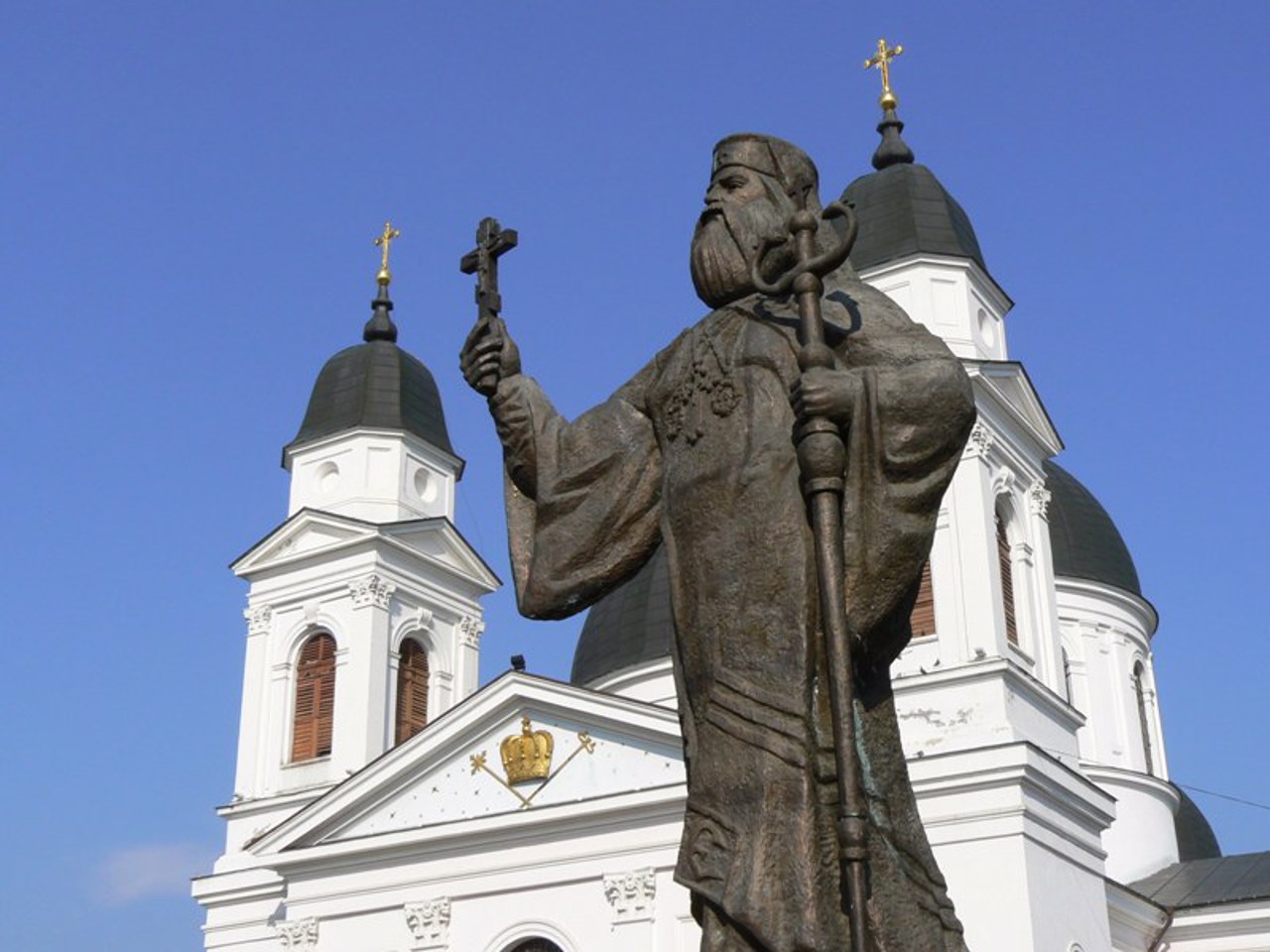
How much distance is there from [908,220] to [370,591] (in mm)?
10917

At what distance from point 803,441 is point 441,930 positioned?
22.5 meters

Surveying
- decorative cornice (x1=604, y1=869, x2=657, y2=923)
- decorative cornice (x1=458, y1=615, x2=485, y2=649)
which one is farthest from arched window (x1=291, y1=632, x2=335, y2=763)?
decorative cornice (x1=604, y1=869, x2=657, y2=923)

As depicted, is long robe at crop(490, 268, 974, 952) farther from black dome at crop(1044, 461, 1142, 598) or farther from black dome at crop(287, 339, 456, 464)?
black dome at crop(1044, 461, 1142, 598)

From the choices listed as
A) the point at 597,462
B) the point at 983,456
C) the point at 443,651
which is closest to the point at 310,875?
the point at 443,651

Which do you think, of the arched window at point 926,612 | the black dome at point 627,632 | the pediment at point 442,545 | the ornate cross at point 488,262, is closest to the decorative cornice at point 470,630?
the pediment at point 442,545

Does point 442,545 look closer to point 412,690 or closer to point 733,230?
point 412,690

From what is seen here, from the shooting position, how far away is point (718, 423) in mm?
4535

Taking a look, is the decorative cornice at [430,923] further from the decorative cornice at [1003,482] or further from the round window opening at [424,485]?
the decorative cornice at [1003,482]

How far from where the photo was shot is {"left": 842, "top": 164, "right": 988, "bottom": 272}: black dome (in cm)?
2505

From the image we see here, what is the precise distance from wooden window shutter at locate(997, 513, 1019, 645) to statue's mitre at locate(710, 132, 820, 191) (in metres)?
19.7

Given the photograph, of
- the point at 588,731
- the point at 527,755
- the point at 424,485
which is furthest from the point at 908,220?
the point at 424,485

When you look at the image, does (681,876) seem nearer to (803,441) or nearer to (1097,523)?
(803,441)

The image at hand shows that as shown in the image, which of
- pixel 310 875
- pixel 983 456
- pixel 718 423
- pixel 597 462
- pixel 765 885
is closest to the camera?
pixel 765 885

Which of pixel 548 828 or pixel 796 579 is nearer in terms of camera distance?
pixel 796 579
